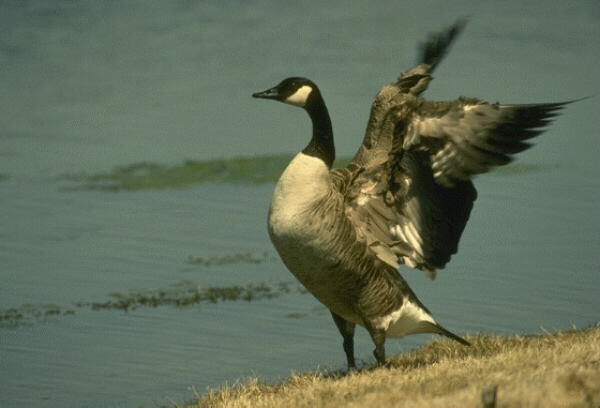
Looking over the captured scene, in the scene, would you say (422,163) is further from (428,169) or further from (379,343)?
(379,343)

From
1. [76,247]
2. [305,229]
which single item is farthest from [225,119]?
[305,229]

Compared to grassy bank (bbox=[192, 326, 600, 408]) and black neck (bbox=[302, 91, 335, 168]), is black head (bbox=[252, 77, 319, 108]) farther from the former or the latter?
grassy bank (bbox=[192, 326, 600, 408])

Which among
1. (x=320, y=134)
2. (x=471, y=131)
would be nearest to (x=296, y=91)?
(x=320, y=134)

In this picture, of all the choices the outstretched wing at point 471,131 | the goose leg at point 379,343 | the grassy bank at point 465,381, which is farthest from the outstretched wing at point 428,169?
the grassy bank at point 465,381

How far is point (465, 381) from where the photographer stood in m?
6.30

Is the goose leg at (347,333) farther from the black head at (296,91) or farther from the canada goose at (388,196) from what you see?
the black head at (296,91)

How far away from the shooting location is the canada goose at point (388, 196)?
7477mm

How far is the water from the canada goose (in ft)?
3.86

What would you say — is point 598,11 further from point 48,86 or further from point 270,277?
point 270,277

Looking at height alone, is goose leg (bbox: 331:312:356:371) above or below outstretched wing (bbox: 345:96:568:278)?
below

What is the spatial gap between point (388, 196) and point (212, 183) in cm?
654

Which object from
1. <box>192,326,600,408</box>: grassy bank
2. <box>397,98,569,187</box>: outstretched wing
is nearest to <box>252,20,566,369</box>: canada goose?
<box>397,98,569,187</box>: outstretched wing

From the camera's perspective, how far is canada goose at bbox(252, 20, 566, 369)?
294 inches

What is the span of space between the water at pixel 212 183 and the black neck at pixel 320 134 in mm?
1848
